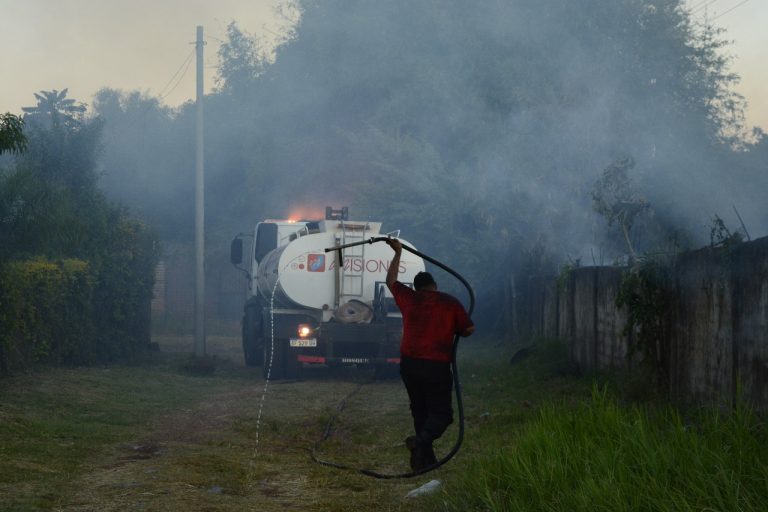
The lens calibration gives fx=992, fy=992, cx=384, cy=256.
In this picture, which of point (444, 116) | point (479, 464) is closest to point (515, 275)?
point (444, 116)

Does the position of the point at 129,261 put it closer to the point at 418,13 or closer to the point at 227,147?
the point at 418,13

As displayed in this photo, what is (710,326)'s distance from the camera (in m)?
10.0

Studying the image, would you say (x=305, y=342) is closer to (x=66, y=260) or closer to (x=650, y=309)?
(x=66, y=260)

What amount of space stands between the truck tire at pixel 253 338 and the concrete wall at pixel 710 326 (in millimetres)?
8112

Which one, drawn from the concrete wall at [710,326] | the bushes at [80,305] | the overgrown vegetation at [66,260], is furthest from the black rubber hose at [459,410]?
the bushes at [80,305]

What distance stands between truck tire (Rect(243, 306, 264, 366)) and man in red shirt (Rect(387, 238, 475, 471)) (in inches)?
482

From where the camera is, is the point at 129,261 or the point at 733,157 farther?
the point at 733,157

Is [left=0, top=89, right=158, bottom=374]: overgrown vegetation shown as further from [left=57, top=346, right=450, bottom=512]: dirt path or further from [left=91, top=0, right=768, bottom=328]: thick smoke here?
[left=91, top=0, right=768, bottom=328]: thick smoke

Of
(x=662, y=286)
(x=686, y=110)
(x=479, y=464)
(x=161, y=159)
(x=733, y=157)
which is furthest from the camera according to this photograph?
(x=161, y=159)

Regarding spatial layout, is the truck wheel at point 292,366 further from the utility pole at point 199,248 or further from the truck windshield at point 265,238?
the utility pole at point 199,248

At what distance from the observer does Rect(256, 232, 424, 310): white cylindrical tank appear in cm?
1781

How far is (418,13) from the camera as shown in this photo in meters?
33.0

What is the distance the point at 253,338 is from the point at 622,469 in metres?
15.8

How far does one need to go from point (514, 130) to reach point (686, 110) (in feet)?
16.6
